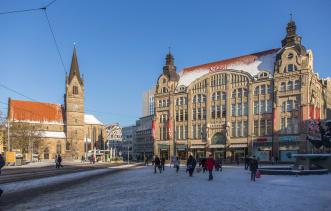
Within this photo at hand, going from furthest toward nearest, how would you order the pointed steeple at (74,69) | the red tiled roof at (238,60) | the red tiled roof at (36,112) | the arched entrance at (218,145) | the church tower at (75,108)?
the pointed steeple at (74,69), the church tower at (75,108), the red tiled roof at (36,112), the red tiled roof at (238,60), the arched entrance at (218,145)

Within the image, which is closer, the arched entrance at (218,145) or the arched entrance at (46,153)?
the arched entrance at (218,145)

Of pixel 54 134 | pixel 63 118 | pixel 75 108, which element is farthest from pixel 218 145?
pixel 63 118

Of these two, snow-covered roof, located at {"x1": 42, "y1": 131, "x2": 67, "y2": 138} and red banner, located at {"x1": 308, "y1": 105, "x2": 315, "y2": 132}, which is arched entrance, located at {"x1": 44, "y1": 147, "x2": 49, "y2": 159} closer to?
snow-covered roof, located at {"x1": 42, "y1": 131, "x2": 67, "y2": 138}

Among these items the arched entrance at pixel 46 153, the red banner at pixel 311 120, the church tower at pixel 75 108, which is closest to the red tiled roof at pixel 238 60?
the red banner at pixel 311 120

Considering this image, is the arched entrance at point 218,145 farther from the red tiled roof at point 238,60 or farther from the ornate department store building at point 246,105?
the red tiled roof at point 238,60

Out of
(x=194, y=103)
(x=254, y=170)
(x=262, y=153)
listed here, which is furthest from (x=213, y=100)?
(x=254, y=170)

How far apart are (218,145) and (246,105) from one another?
8835 mm

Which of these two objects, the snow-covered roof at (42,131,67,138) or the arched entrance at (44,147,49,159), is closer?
the arched entrance at (44,147,49,159)

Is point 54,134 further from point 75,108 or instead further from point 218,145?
point 218,145

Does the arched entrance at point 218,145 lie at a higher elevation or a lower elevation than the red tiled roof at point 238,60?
lower

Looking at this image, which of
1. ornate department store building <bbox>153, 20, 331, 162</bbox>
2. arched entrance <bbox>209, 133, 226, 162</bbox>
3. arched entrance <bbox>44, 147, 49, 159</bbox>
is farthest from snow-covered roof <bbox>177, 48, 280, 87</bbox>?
arched entrance <bbox>44, 147, 49, 159</bbox>

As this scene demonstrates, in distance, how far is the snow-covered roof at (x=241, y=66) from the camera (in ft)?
177

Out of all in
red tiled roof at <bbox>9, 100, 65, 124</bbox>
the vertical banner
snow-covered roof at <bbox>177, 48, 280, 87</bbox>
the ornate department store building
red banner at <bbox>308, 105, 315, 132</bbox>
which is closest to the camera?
red banner at <bbox>308, 105, 315, 132</bbox>

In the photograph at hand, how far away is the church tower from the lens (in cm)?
9269
